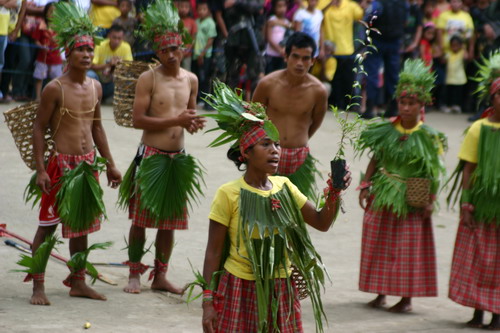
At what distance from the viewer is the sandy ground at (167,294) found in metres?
5.89

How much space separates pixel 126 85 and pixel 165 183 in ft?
2.74

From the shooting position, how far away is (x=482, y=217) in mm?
6668

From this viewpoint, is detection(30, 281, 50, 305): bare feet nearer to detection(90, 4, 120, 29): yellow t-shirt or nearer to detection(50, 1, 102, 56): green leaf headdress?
detection(50, 1, 102, 56): green leaf headdress

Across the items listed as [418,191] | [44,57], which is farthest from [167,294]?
[44,57]

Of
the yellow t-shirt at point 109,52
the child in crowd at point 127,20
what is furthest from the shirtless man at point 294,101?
the child in crowd at point 127,20

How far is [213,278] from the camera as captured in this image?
450 centimetres

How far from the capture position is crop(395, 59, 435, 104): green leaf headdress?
6891 mm

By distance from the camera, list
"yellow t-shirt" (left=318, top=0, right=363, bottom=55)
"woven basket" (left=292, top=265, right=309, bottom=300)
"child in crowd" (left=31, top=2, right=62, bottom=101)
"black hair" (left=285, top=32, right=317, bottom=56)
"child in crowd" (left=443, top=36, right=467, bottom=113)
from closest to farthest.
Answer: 1. "woven basket" (left=292, top=265, right=309, bottom=300)
2. "black hair" (left=285, top=32, right=317, bottom=56)
3. "child in crowd" (left=31, top=2, right=62, bottom=101)
4. "yellow t-shirt" (left=318, top=0, right=363, bottom=55)
5. "child in crowd" (left=443, top=36, right=467, bottom=113)

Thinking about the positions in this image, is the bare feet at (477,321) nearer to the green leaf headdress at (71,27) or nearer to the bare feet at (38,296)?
the bare feet at (38,296)

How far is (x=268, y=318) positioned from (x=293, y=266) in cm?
30

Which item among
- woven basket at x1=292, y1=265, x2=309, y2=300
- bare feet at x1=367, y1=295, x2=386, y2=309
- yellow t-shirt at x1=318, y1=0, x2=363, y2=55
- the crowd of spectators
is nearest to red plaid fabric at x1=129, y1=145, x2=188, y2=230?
bare feet at x1=367, y1=295, x2=386, y2=309

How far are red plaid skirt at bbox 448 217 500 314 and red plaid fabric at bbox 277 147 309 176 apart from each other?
4.28 ft

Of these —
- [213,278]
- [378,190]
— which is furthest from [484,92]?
[213,278]

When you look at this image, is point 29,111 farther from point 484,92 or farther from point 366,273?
point 484,92
